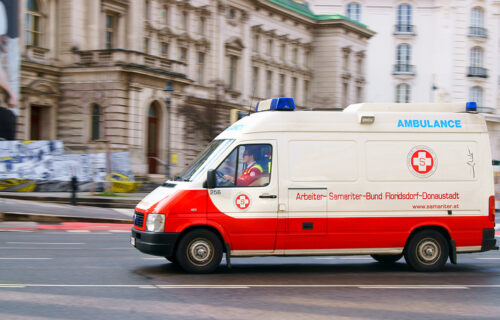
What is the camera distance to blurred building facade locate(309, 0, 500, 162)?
7138cm

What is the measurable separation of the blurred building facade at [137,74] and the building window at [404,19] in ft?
64.4

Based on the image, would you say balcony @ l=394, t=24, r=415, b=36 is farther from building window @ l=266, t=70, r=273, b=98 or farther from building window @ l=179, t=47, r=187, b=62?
building window @ l=179, t=47, r=187, b=62

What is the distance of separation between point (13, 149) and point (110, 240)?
57.2ft

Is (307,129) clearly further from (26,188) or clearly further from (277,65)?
(277,65)

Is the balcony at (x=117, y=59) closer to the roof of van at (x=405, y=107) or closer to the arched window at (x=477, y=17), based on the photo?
the roof of van at (x=405, y=107)

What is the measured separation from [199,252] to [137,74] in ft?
94.2

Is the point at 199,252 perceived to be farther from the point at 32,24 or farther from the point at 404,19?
the point at 404,19

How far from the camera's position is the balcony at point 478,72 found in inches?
2810

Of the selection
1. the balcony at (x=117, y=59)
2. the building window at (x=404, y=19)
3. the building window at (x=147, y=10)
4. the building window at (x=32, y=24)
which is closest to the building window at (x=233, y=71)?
the building window at (x=147, y=10)

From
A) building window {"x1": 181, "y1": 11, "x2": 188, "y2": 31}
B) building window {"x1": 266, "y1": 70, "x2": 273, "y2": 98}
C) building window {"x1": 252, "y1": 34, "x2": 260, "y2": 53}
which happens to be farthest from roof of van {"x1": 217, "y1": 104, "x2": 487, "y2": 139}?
building window {"x1": 266, "y1": 70, "x2": 273, "y2": 98}

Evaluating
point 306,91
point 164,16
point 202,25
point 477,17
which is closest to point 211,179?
point 164,16

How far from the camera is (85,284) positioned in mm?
9844

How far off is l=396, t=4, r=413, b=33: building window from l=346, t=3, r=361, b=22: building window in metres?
3.83

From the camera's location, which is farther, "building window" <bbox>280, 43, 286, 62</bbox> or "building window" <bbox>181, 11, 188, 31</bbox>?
"building window" <bbox>280, 43, 286, 62</bbox>
